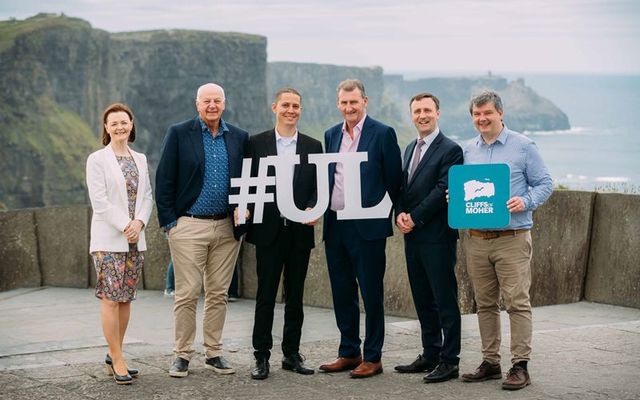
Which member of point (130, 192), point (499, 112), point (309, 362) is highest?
point (499, 112)

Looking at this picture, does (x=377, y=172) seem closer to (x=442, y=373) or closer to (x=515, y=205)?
(x=515, y=205)

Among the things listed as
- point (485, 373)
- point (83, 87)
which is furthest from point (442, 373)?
point (83, 87)

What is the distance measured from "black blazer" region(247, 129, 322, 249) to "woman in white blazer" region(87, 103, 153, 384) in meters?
0.78

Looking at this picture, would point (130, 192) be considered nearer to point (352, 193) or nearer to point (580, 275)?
point (352, 193)

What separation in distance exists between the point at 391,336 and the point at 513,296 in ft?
6.91

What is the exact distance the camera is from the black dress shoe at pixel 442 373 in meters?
7.09

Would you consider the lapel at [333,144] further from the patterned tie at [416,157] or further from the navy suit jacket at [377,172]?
the patterned tie at [416,157]

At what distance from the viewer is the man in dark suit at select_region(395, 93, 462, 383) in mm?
7188

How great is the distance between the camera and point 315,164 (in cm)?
747

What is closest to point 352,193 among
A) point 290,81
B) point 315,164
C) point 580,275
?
point 315,164

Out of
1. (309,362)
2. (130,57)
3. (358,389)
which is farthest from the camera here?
(130,57)

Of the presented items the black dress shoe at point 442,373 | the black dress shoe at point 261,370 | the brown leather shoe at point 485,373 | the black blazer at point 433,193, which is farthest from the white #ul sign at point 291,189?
the brown leather shoe at point 485,373

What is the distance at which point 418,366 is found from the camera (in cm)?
743

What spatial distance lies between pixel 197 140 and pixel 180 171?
24 cm
